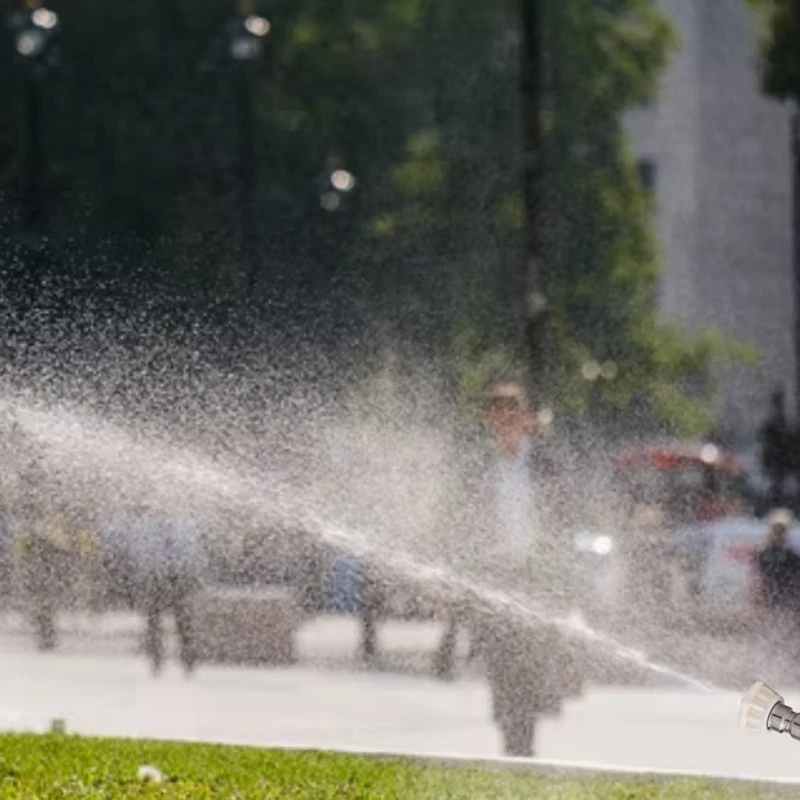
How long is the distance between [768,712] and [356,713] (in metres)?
6.93

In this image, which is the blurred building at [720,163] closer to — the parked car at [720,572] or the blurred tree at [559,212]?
the blurred tree at [559,212]

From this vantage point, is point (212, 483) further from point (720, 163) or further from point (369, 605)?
point (720, 163)

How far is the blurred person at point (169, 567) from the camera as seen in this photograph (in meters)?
18.5

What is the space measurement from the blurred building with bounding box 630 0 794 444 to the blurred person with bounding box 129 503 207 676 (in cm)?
2119

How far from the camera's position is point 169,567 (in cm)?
1841

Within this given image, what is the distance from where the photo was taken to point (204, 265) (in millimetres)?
31719

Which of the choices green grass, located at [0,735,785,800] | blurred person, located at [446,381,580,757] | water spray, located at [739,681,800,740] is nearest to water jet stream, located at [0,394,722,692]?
blurred person, located at [446,381,580,757]

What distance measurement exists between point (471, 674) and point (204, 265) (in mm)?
14322

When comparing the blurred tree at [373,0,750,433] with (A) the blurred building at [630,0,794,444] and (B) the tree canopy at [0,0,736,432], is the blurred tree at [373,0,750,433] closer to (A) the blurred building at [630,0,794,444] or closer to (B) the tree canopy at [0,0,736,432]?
(B) the tree canopy at [0,0,736,432]

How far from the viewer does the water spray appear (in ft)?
30.0

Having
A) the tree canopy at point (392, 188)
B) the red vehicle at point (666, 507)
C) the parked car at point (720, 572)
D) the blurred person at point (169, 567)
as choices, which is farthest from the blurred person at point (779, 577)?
the tree canopy at point (392, 188)

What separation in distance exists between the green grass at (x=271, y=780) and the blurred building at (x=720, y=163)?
2778 centimetres

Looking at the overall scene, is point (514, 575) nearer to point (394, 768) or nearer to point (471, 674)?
point (394, 768)

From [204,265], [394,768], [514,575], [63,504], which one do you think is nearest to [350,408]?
[204,265]
